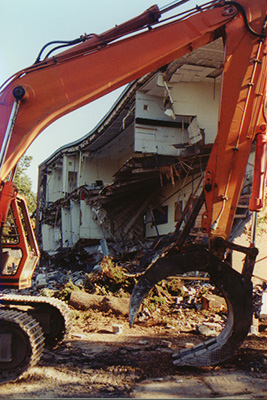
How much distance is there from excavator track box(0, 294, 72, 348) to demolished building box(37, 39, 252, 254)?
20.4 feet

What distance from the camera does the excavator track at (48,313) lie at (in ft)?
22.1

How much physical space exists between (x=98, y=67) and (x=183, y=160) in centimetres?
949

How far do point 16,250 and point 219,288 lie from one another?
301 centimetres

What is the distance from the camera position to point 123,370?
5.71 m

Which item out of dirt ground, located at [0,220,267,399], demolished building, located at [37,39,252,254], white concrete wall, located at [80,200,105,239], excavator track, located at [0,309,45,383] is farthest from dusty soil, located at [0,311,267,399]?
white concrete wall, located at [80,200,105,239]

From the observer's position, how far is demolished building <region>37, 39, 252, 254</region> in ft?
51.1

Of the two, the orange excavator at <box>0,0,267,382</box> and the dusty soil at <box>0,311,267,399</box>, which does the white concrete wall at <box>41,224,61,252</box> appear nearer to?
the dusty soil at <box>0,311,267,399</box>

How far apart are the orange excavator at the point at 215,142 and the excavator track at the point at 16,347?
14mm

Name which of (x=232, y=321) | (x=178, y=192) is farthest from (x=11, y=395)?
(x=178, y=192)

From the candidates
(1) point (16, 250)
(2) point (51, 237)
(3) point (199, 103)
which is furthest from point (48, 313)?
(2) point (51, 237)

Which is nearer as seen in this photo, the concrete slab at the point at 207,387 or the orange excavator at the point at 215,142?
the concrete slab at the point at 207,387

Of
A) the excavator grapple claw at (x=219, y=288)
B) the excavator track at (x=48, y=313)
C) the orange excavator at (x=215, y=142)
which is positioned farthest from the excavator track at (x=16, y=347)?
the excavator grapple claw at (x=219, y=288)

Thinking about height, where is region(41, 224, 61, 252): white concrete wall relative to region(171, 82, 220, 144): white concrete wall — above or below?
below

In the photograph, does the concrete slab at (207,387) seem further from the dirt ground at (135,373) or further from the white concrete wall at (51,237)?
the white concrete wall at (51,237)
